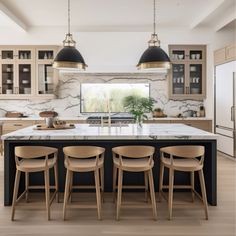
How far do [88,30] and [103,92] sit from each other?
4.85ft

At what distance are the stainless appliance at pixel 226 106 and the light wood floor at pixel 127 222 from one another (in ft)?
8.50

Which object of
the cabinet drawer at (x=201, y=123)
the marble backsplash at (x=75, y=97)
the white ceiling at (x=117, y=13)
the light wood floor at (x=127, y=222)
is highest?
the white ceiling at (x=117, y=13)

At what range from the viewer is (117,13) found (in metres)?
5.68

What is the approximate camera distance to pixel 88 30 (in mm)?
6711

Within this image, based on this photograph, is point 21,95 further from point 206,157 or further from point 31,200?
point 206,157

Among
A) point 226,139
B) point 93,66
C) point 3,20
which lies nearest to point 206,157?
point 226,139

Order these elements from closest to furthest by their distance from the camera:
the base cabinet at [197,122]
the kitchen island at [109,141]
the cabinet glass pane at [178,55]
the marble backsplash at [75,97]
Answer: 1. the kitchen island at [109,141]
2. the base cabinet at [197,122]
3. the cabinet glass pane at [178,55]
4. the marble backsplash at [75,97]

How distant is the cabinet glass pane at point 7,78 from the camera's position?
6748 millimetres

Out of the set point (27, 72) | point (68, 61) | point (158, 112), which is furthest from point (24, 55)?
point (158, 112)

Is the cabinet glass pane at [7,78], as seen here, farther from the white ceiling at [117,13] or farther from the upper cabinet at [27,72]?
the white ceiling at [117,13]

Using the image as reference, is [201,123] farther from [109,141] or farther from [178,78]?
[109,141]

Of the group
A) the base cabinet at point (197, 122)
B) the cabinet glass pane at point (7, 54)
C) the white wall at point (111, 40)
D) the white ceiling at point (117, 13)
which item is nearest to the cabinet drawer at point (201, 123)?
the base cabinet at point (197, 122)

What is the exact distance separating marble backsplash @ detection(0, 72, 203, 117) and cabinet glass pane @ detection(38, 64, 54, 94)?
35 cm

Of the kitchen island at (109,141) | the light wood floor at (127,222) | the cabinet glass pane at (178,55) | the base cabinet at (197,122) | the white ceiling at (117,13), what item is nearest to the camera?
the light wood floor at (127,222)
